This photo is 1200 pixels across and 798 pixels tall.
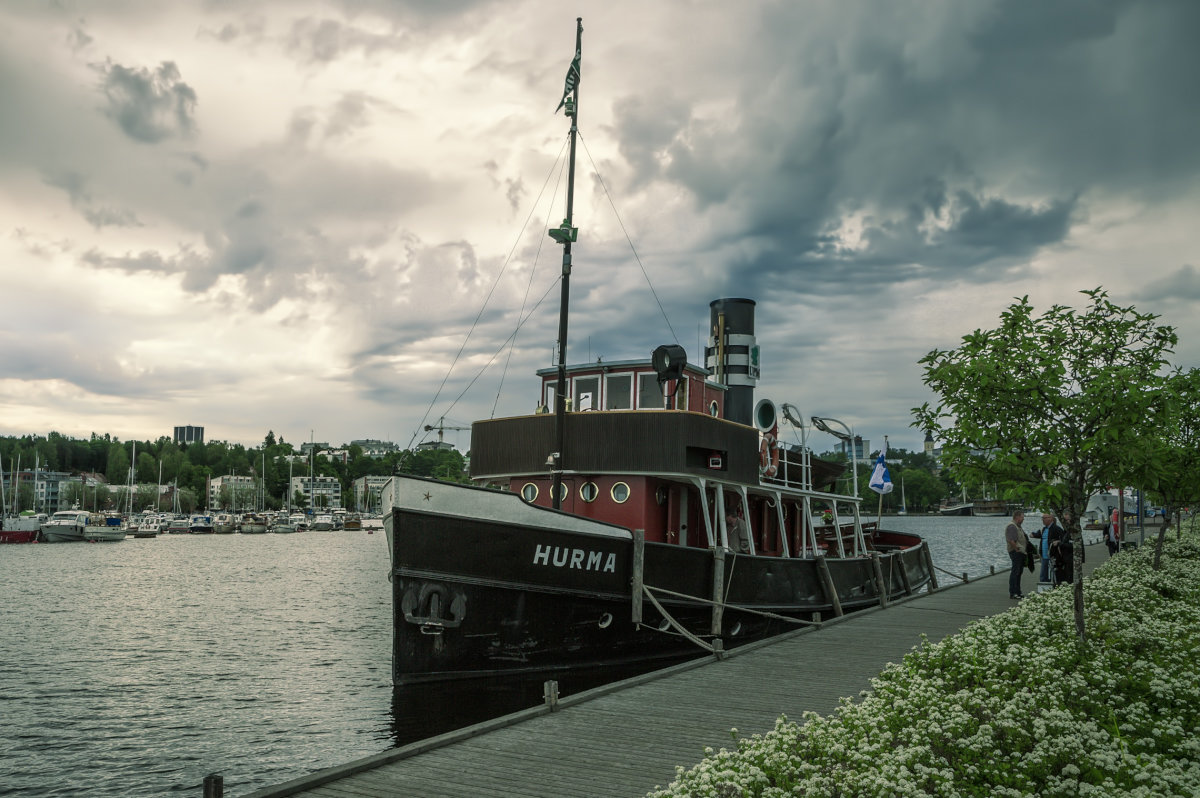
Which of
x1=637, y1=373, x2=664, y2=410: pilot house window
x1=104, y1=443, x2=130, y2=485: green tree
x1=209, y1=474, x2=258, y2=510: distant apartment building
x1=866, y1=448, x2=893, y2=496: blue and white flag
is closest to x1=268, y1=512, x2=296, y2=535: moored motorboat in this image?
x1=209, y1=474, x2=258, y2=510: distant apartment building

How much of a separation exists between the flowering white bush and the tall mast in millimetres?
7287

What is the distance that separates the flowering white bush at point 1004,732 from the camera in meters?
5.54

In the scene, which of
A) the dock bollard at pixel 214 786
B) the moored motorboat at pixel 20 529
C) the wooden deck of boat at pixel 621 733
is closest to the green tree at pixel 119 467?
the moored motorboat at pixel 20 529

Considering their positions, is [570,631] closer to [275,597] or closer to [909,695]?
[909,695]

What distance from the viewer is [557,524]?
1410 centimetres

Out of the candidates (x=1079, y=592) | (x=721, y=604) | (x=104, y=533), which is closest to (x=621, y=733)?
(x=1079, y=592)

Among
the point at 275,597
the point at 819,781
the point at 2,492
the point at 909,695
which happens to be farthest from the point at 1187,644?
the point at 2,492

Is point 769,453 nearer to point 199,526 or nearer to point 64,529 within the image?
point 64,529

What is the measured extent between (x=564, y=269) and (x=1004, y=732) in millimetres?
11948

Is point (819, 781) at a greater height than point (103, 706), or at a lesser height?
greater

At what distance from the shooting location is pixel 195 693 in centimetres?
1706

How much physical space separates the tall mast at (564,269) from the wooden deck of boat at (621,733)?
14.8 ft

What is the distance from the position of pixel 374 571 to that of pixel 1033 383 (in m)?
50.9

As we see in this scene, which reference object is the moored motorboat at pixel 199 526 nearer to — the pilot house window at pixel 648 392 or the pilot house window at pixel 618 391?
the pilot house window at pixel 618 391
